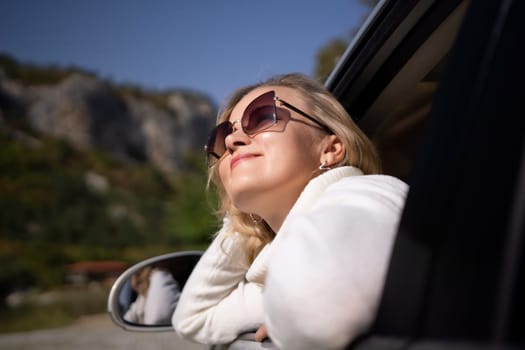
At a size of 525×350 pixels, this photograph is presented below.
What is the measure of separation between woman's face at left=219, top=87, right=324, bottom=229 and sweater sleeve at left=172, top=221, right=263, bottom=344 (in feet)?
0.69

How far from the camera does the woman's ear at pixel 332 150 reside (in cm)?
162

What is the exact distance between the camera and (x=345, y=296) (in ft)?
2.55

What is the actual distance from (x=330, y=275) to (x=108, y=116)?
48.6 meters

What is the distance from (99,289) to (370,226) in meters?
23.1

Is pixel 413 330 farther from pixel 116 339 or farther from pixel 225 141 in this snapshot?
pixel 116 339

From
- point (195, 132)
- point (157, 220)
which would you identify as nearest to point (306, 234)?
point (157, 220)

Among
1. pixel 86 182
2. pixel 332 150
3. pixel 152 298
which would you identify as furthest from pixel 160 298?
pixel 86 182

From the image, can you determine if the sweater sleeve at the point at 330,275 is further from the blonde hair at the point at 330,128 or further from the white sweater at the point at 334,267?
the blonde hair at the point at 330,128

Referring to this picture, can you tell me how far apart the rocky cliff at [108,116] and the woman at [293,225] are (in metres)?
39.5

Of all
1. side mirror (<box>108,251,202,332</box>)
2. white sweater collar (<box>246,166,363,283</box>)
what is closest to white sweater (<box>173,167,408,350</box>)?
white sweater collar (<box>246,166,363,283</box>)

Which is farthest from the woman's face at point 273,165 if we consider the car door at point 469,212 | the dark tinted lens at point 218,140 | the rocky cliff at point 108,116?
the rocky cliff at point 108,116

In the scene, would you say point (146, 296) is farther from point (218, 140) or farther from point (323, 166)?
point (323, 166)

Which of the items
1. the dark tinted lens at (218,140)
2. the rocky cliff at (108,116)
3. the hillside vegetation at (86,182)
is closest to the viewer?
the dark tinted lens at (218,140)

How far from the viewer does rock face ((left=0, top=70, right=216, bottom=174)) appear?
139 feet
